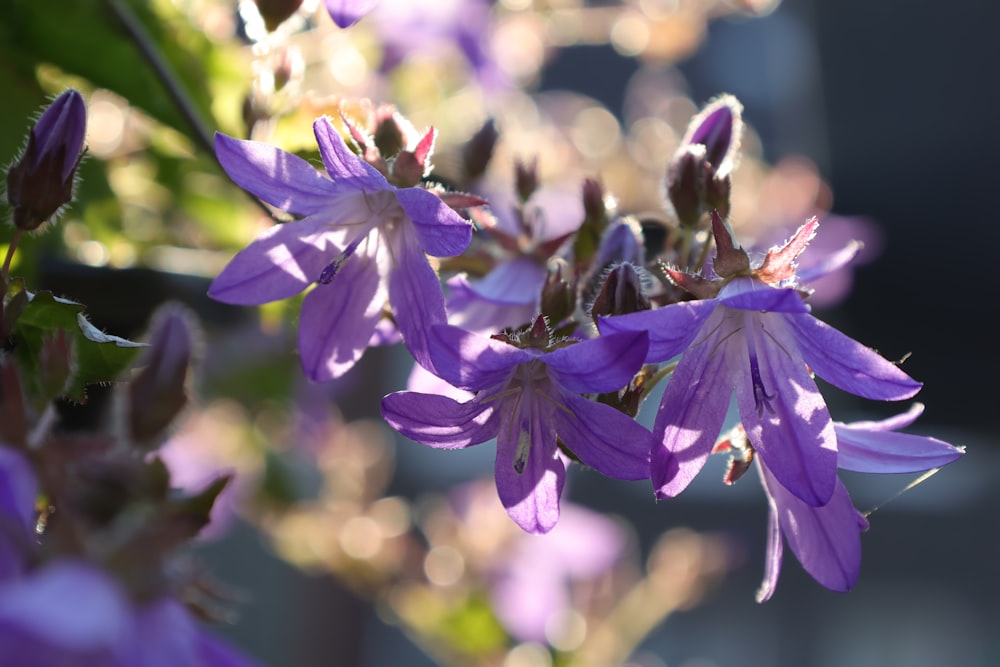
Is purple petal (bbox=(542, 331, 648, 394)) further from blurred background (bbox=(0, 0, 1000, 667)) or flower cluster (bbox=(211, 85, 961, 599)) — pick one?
blurred background (bbox=(0, 0, 1000, 667))

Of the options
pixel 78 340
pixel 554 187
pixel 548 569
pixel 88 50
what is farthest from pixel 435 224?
pixel 548 569

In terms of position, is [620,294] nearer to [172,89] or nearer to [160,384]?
[160,384]

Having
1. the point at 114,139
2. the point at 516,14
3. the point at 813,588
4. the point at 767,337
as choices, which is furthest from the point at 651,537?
the point at 767,337

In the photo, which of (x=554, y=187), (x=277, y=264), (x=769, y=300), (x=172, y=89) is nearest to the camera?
(x=769, y=300)

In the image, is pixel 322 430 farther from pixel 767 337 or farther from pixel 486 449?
pixel 486 449

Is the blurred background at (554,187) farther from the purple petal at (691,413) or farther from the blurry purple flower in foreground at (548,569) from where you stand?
the purple petal at (691,413)

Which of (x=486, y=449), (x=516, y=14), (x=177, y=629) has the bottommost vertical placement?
(x=486, y=449)
